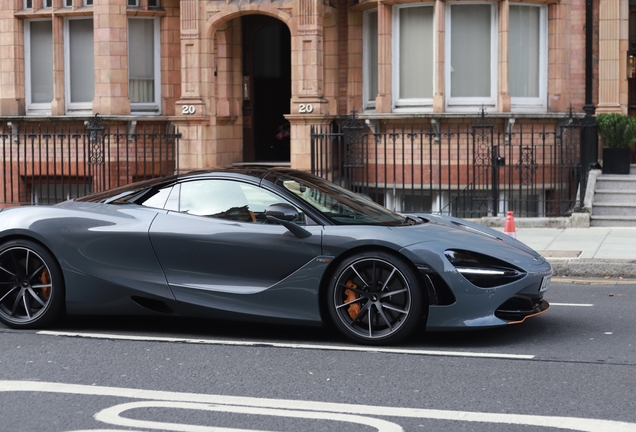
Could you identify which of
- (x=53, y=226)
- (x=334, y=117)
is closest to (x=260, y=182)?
(x=53, y=226)

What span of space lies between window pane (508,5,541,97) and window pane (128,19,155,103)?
6.55 meters

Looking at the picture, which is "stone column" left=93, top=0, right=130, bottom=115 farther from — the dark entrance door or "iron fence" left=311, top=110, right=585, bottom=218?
"iron fence" left=311, top=110, right=585, bottom=218

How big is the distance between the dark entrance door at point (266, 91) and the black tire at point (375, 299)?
11767 mm

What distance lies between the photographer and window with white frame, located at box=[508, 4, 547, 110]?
16.5 m

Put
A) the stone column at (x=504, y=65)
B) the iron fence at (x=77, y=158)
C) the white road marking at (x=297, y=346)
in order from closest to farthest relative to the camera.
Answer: the white road marking at (x=297, y=346) → the stone column at (x=504, y=65) → the iron fence at (x=77, y=158)

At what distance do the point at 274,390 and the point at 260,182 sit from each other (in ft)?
6.93

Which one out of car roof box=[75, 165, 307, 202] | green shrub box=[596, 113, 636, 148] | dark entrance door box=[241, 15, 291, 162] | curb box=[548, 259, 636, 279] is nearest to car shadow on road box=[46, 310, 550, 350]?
car roof box=[75, 165, 307, 202]

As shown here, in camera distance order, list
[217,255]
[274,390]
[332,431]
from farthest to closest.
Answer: [217,255] < [274,390] < [332,431]

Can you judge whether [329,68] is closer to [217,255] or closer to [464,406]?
[217,255]

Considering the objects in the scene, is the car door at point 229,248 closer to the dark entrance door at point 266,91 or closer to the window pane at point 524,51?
the window pane at point 524,51

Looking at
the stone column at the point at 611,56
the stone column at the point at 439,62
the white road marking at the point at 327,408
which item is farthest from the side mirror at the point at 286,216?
the stone column at the point at 611,56

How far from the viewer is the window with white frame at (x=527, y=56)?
54.1 feet

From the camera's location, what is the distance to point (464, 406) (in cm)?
543

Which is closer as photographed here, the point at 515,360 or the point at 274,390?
the point at 274,390
